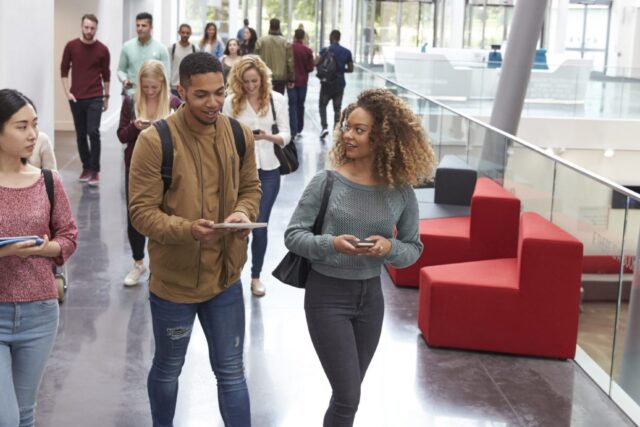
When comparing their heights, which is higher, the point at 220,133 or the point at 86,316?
the point at 220,133

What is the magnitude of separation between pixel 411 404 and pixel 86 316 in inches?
103

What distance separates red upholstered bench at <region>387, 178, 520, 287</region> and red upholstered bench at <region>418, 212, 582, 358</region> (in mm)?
1356

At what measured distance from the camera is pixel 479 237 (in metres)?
8.20

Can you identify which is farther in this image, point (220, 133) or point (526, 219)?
point (526, 219)

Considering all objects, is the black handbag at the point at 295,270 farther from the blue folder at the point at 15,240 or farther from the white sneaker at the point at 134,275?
the white sneaker at the point at 134,275

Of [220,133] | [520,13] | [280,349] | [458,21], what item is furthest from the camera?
[458,21]

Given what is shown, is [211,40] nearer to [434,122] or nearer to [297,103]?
[297,103]

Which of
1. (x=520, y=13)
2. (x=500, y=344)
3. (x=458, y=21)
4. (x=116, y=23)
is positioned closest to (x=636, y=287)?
(x=500, y=344)

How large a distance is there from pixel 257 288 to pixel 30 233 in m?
4.12

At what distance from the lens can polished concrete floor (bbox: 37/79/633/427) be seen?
5.43 metres

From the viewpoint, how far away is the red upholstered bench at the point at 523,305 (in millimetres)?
6531

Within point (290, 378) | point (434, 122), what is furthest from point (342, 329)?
point (434, 122)

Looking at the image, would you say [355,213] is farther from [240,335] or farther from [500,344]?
[500,344]

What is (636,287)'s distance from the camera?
593cm
